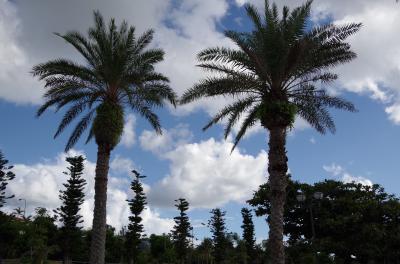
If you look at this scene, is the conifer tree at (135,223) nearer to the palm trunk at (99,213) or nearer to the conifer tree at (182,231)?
the conifer tree at (182,231)

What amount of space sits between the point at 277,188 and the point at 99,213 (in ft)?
25.4

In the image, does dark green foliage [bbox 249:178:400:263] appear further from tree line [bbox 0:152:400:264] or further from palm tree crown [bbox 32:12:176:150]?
palm tree crown [bbox 32:12:176:150]

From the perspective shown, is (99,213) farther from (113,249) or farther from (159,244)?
(159,244)

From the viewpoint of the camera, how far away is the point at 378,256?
3503 centimetres

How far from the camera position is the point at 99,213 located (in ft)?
66.0

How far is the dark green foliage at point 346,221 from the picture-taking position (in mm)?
34625

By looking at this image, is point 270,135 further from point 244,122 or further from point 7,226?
point 7,226

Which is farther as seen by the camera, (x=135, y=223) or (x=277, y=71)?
(x=135, y=223)

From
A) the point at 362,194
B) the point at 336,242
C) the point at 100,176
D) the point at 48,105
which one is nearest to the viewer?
the point at 100,176

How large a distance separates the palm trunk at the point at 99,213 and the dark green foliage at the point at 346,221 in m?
17.5

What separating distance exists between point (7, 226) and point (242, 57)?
4571cm

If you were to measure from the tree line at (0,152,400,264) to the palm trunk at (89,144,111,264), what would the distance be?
7.12 metres

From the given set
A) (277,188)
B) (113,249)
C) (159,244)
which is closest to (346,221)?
(277,188)

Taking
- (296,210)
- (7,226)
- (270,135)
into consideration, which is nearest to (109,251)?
(7,226)
